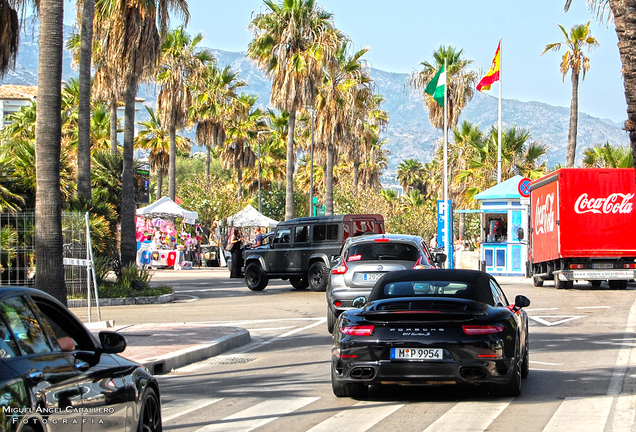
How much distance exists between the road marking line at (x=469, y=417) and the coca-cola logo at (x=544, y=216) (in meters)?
20.0

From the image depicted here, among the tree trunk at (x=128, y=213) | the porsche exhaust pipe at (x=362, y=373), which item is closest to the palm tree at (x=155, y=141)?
the tree trunk at (x=128, y=213)

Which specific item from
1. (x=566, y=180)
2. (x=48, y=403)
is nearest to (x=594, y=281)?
(x=566, y=180)

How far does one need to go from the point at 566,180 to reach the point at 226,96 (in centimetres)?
3719

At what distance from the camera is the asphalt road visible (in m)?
7.70

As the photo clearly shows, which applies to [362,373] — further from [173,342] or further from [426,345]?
[173,342]

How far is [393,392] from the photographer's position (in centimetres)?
945

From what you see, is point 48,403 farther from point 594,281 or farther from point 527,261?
point 527,261

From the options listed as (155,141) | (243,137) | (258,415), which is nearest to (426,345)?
(258,415)

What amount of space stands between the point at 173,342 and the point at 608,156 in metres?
31.6

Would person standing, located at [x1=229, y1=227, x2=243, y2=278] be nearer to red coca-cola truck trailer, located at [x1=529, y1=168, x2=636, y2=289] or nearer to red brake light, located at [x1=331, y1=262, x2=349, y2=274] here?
red coca-cola truck trailer, located at [x1=529, y1=168, x2=636, y2=289]

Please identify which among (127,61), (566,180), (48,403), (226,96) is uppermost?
(226,96)

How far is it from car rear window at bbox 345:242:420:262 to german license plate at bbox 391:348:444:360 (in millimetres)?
7390

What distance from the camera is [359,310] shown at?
361 inches

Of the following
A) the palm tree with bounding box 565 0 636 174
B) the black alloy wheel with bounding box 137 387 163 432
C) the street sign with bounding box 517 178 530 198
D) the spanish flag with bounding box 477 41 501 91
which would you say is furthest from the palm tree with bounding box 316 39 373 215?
the black alloy wheel with bounding box 137 387 163 432
